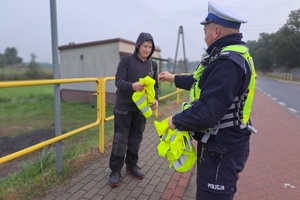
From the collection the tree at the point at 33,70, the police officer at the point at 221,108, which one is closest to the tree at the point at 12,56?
the tree at the point at 33,70

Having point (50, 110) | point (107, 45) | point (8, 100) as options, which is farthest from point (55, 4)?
point (8, 100)

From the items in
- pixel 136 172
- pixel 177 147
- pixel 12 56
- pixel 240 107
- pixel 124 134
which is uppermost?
pixel 12 56

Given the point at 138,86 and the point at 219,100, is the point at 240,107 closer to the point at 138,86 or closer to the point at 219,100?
the point at 219,100

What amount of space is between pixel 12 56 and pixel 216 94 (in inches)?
1816

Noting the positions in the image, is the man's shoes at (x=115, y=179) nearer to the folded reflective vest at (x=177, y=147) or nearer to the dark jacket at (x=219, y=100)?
the folded reflective vest at (x=177, y=147)

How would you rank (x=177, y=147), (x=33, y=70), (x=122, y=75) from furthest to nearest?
(x=33, y=70) < (x=122, y=75) < (x=177, y=147)

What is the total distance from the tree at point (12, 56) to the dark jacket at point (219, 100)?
131 ft

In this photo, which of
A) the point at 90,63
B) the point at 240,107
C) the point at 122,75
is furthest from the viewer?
the point at 90,63

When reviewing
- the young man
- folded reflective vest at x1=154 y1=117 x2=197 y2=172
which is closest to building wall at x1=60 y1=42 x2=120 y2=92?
the young man

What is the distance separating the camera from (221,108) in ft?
5.45

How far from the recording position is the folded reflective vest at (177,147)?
1.98 m

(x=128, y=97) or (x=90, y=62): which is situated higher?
(x=90, y=62)

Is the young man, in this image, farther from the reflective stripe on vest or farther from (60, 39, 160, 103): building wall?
(60, 39, 160, 103): building wall

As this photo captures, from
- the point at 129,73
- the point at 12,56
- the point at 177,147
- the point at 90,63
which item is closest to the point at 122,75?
the point at 129,73
